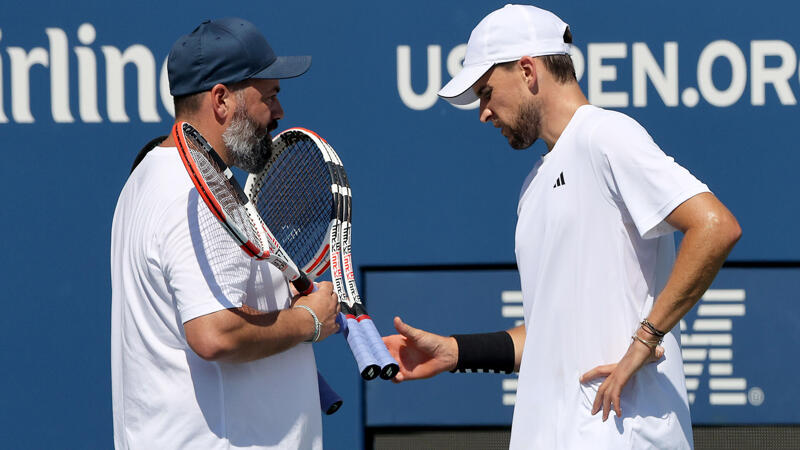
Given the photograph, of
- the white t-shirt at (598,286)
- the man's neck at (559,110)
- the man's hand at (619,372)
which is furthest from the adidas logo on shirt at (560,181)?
the man's hand at (619,372)

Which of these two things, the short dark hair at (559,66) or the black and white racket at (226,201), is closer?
the black and white racket at (226,201)

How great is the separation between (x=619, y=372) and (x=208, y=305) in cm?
82

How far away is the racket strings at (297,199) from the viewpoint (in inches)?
102

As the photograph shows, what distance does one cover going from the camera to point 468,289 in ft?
11.8

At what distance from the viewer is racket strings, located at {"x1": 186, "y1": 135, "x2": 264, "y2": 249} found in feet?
6.75

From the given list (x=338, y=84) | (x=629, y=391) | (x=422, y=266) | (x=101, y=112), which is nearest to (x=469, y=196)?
(x=422, y=266)

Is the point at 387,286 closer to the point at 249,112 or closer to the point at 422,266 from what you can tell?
the point at 422,266

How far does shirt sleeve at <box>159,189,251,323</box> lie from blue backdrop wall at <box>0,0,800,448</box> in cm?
148

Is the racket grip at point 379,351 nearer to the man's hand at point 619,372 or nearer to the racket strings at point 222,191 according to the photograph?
the racket strings at point 222,191

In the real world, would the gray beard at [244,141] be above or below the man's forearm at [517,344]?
above

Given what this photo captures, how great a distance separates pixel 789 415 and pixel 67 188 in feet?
8.63

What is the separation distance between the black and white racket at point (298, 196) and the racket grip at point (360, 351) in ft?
0.77

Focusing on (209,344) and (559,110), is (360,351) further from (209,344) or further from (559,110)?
(559,110)

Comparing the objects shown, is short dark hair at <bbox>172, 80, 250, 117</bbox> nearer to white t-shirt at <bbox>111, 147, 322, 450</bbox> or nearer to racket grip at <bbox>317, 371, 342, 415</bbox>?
white t-shirt at <bbox>111, 147, 322, 450</bbox>
